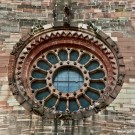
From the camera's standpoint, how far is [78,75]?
50.7 ft

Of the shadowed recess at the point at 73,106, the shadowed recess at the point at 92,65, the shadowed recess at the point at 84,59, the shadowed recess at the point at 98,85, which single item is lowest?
the shadowed recess at the point at 73,106

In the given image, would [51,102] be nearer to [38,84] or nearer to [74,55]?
[38,84]

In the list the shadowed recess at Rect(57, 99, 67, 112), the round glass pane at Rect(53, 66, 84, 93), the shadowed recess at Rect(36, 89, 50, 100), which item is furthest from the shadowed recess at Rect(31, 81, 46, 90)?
the shadowed recess at Rect(57, 99, 67, 112)

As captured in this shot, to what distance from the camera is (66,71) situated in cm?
1555

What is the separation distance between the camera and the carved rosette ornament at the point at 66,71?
48.3ft

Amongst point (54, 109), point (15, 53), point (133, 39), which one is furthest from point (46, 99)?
point (133, 39)

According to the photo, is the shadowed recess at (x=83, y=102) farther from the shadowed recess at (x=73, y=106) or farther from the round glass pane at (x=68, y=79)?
the round glass pane at (x=68, y=79)

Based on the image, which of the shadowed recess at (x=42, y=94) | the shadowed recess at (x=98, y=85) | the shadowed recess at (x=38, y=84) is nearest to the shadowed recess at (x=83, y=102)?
the shadowed recess at (x=98, y=85)

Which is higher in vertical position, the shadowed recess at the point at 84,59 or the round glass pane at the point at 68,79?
the shadowed recess at the point at 84,59

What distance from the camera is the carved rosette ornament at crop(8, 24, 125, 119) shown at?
1473 centimetres

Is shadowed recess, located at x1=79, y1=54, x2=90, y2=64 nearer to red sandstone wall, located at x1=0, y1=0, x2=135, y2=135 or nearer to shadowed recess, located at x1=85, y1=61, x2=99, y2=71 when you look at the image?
shadowed recess, located at x1=85, y1=61, x2=99, y2=71

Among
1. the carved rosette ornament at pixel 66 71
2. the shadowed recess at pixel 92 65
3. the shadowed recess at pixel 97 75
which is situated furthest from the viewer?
the shadowed recess at pixel 92 65

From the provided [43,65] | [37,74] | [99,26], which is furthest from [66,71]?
[99,26]

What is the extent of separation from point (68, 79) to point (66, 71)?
25cm
